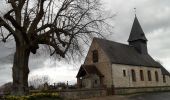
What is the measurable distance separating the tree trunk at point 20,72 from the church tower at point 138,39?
1184 inches

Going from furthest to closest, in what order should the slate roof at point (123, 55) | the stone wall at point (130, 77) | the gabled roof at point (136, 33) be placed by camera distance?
the gabled roof at point (136, 33) → the slate roof at point (123, 55) → the stone wall at point (130, 77)

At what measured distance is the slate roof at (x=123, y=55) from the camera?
40750mm

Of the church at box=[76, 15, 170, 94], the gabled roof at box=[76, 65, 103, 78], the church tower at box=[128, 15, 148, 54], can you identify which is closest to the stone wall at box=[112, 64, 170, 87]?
the church at box=[76, 15, 170, 94]

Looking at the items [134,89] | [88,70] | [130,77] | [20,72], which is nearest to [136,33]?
[130,77]

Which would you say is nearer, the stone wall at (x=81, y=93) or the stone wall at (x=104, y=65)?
the stone wall at (x=81, y=93)

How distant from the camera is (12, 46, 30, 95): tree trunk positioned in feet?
74.1

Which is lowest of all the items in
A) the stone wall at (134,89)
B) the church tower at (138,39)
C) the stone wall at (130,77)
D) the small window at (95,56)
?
the stone wall at (134,89)

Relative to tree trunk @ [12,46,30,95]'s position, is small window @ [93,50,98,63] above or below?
above

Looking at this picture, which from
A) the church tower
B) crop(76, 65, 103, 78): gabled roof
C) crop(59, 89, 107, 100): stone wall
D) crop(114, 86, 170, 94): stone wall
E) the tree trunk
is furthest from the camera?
the church tower

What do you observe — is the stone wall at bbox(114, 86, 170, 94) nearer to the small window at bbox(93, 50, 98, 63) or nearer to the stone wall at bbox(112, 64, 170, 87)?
the stone wall at bbox(112, 64, 170, 87)

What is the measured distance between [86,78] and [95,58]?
403cm

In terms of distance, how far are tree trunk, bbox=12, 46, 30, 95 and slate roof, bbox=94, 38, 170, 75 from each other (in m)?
18.1

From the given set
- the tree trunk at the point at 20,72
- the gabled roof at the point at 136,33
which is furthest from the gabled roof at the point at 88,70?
the tree trunk at the point at 20,72

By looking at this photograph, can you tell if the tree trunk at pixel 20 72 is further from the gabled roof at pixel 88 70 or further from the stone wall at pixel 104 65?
the stone wall at pixel 104 65
